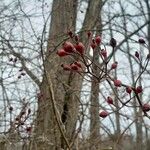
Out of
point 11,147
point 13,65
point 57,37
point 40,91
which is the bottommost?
point 11,147

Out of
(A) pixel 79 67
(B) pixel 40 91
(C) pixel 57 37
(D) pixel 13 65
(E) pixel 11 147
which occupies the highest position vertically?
(C) pixel 57 37

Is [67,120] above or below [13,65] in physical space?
below

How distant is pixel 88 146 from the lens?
585 centimetres

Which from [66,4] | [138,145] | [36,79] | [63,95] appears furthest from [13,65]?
[138,145]

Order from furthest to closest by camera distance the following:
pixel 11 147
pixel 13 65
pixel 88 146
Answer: pixel 13 65, pixel 88 146, pixel 11 147

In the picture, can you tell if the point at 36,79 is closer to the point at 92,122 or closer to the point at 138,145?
the point at 92,122

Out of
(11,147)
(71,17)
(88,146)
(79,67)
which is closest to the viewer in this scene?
(79,67)

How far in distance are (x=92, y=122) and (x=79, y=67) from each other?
4826 millimetres

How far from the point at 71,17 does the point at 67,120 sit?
1.68m

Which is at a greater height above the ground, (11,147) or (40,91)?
(40,91)

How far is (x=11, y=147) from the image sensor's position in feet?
15.6

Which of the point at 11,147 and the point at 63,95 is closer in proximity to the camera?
the point at 11,147

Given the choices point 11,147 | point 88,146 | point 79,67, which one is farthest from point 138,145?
point 79,67

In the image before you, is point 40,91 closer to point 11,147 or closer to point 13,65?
point 13,65
